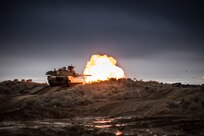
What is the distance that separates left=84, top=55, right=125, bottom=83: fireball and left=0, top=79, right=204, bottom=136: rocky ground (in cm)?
674

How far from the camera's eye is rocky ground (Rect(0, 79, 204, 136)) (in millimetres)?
20036

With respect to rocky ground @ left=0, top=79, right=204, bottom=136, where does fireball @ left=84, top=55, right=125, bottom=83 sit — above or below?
above

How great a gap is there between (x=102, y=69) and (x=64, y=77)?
834 centimetres

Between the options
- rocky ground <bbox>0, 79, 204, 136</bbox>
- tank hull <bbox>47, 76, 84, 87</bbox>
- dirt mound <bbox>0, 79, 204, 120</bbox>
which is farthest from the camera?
tank hull <bbox>47, 76, 84, 87</bbox>

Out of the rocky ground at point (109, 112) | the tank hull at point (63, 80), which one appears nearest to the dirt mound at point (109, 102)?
the rocky ground at point (109, 112)

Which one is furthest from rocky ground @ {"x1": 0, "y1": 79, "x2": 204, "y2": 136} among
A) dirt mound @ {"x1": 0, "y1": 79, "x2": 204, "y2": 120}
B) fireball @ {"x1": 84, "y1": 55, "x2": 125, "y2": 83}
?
fireball @ {"x1": 84, "y1": 55, "x2": 125, "y2": 83}

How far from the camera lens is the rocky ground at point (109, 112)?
65.7ft

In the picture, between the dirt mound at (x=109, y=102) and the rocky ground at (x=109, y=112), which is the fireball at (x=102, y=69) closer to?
the dirt mound at (x=109, y=102)

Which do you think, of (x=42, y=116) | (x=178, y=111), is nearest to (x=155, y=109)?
(x=178, y=111)

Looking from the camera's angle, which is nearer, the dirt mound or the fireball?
the dirt mound

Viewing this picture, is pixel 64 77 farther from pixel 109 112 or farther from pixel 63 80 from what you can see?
pixel 109 112

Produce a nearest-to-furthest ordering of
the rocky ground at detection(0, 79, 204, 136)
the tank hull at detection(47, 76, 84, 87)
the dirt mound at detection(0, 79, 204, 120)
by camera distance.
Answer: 1. the rocky ground at detection(0, 79, 204, 136)
2. the dirt mound at detection(0, 79, 204, 120)
3. the tank hull at detection(47, 76, 84, 87)

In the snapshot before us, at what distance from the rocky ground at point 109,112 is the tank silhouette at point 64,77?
3527 millimetres

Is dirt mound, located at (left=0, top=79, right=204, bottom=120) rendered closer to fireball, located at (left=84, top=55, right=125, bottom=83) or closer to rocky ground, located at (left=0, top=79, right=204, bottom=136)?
rocky ground, located at (left=0, top=79, right=204, bottom=136)
